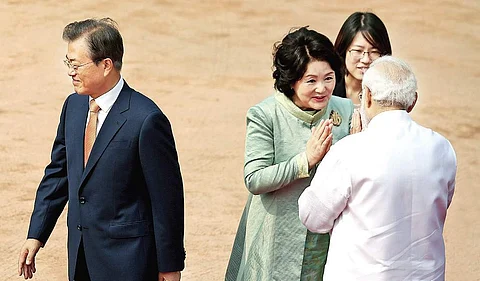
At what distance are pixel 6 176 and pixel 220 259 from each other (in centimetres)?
218

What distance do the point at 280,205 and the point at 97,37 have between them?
935mm

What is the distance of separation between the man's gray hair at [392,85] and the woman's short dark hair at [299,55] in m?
0.52

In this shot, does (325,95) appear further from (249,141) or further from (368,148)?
(368,148)

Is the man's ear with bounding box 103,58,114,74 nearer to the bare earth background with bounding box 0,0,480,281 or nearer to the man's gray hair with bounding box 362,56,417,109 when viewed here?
the man's gray hair with bounding box 362,56,417,109

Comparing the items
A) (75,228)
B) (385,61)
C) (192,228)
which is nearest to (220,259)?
(192,228)

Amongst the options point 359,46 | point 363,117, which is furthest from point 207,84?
→ point 363,117

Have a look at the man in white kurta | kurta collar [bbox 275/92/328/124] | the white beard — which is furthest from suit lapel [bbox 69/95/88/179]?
the white beard

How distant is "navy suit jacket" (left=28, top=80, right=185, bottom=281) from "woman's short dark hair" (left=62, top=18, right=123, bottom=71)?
18 centimetres

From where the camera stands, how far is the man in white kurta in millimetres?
2953

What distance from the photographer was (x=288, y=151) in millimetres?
3611

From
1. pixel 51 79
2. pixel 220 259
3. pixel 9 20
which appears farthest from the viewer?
pixel 9 20

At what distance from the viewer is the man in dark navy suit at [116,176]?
343cm

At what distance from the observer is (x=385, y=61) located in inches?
122

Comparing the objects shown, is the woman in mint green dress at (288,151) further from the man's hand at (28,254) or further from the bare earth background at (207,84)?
the bare earth background at (207,84)
